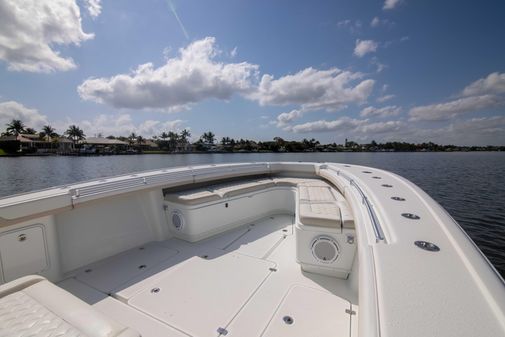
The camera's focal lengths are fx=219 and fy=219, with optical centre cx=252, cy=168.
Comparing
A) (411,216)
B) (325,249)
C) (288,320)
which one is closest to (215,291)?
(288,320)

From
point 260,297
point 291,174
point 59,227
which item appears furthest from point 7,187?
point 260,297

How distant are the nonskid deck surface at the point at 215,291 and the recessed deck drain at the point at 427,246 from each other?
85cm

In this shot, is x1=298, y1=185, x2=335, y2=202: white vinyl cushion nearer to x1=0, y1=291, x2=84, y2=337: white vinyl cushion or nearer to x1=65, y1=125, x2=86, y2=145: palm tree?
x1=0, y1=291, x2=84, y2=337: white vinyl cushion

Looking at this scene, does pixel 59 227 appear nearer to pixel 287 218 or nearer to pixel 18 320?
pixel 18 320

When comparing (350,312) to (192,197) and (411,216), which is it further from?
(192,197)

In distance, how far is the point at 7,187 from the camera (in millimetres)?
10609

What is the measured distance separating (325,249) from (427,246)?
1.06 metres

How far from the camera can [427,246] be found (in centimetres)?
86

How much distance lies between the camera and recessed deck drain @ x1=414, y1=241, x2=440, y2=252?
2.75 feet

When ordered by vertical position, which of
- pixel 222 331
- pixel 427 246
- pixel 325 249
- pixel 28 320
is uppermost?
pixel 427 246

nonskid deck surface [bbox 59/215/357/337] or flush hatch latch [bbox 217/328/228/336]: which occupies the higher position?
nonskid deck surface [bbox 59/215/357/337]

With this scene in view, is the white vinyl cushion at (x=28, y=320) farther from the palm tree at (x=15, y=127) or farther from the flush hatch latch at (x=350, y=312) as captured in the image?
the palm tree at (x=15, y=127)

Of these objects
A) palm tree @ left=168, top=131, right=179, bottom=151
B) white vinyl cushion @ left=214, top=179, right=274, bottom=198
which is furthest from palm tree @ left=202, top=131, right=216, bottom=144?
white vinyl cushion @ left=214, top=179, right=274, bottom=198

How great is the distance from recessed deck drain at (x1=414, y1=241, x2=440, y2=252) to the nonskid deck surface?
85 cm
